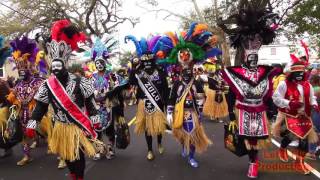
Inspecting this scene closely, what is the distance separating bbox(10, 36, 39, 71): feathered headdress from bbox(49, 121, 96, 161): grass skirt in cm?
272

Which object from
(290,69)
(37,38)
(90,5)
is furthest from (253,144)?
(90,5)

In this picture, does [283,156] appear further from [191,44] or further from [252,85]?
[191,44]

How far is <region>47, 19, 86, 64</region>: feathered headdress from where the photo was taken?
575 cm

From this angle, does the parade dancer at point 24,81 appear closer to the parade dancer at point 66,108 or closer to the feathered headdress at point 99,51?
the feathered headdress at point 99,51

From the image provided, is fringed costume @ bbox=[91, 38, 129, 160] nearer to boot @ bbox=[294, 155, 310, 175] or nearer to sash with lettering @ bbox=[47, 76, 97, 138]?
sash with lettering @ bbox=[47, 76, 97, 138]

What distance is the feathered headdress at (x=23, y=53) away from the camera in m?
8.07

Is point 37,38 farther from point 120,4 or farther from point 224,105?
point 120,4

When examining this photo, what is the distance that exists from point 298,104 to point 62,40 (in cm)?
370

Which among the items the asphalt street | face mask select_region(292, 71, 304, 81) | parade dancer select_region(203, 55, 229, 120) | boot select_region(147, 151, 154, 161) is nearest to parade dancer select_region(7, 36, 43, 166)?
the asphalt street

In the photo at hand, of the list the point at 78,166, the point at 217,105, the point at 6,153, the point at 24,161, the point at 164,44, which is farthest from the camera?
the point at 217,105

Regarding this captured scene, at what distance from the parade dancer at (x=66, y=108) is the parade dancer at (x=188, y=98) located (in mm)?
2019

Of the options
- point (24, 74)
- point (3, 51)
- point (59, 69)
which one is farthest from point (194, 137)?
point (3, 51)

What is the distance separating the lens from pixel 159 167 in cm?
758

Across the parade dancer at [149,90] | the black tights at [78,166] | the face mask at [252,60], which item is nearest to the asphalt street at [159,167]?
the parade dancer at [149,90]
